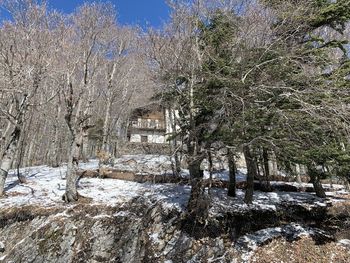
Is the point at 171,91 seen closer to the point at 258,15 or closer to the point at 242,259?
the point at 258,15

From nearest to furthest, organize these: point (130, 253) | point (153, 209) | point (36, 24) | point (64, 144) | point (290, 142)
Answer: point (290, 142)
point (130, 253)
point (153, 209)
point (36, 24)
point (64, 144)

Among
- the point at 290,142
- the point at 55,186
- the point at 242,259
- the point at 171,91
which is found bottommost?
the point at 242,259

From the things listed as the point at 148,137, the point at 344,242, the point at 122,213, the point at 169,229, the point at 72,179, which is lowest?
the point at 344,242

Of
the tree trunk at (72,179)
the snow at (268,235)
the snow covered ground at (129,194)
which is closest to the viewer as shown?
the snow at (268,235)

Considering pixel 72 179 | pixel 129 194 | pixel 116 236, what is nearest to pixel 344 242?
pixel 116 236

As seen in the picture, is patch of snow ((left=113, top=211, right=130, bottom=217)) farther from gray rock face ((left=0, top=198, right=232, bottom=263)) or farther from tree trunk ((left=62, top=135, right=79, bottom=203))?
tree trunk ((left=62, top=135, right=79, bottom=203))

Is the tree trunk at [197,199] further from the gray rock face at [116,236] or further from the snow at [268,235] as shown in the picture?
the snow at [268,235]

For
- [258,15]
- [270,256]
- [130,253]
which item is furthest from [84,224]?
[258,15]

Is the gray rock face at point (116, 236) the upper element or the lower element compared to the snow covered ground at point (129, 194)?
lower

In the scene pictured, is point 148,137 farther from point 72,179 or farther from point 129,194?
point 72,179

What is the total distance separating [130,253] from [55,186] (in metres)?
7.31

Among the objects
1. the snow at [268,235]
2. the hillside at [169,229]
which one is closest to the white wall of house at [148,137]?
the hillside at [169,229]

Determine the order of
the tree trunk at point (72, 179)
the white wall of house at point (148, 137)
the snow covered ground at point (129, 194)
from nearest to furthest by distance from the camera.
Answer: the snow covered ground at point (129, 194) < the tree trunk at point (72, 179) < the white wall of house at point (148, 137)

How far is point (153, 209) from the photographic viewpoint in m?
10.5
